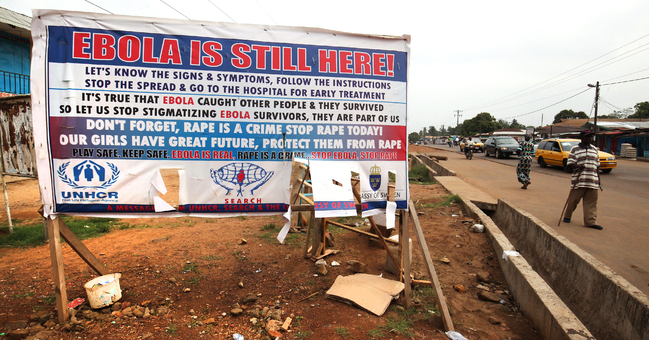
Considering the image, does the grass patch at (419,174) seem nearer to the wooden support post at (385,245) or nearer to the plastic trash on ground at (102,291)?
the wooden support post at (385,245)

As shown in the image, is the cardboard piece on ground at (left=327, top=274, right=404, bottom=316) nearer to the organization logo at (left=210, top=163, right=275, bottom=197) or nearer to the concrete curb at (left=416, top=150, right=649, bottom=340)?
the concrete curb at (left=416, top=150, right=649, bottom=340)

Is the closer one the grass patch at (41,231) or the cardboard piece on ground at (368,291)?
the cardboard piece on ground at (368,291)

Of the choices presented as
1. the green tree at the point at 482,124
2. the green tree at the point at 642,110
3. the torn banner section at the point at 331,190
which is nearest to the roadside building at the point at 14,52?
the torn banner section at the point at 331,190

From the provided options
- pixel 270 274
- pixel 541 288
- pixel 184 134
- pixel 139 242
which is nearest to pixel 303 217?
pixel 270 274

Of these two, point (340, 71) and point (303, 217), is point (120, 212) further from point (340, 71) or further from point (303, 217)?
point (303, 217)

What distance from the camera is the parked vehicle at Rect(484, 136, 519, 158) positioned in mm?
23141

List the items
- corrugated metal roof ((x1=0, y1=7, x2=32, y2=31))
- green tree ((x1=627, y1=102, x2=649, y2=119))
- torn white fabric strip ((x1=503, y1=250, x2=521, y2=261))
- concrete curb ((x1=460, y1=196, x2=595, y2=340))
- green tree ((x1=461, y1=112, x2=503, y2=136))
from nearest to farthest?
concrete curb ((x1=460, y1=196, x2=595, y2=340)), torn white fabric strip ((x1=503, y1=250, x2=521, y2=261)), corrugated metal roof ((x1=0, y1=7, x2=32, y2=31)), green tree ((x1=627, y1=102, x2=649, y2=119)), green tree ((x1=461, y1=112, x2=503, y2=136))

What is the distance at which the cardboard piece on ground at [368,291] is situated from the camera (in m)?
3.26

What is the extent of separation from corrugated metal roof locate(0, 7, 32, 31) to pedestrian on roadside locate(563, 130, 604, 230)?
50.2 ft

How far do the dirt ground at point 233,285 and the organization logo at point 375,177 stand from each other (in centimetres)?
122

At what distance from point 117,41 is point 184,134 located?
1007 mm

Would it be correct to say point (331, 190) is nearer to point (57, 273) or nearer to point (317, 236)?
point (317, 236)

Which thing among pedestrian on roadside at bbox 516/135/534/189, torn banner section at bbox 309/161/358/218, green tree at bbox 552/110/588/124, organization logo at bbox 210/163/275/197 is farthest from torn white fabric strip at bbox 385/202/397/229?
green tree at bbox 552/110/588/124

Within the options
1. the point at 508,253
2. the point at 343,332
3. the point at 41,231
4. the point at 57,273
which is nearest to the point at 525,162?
the point at 508,253
